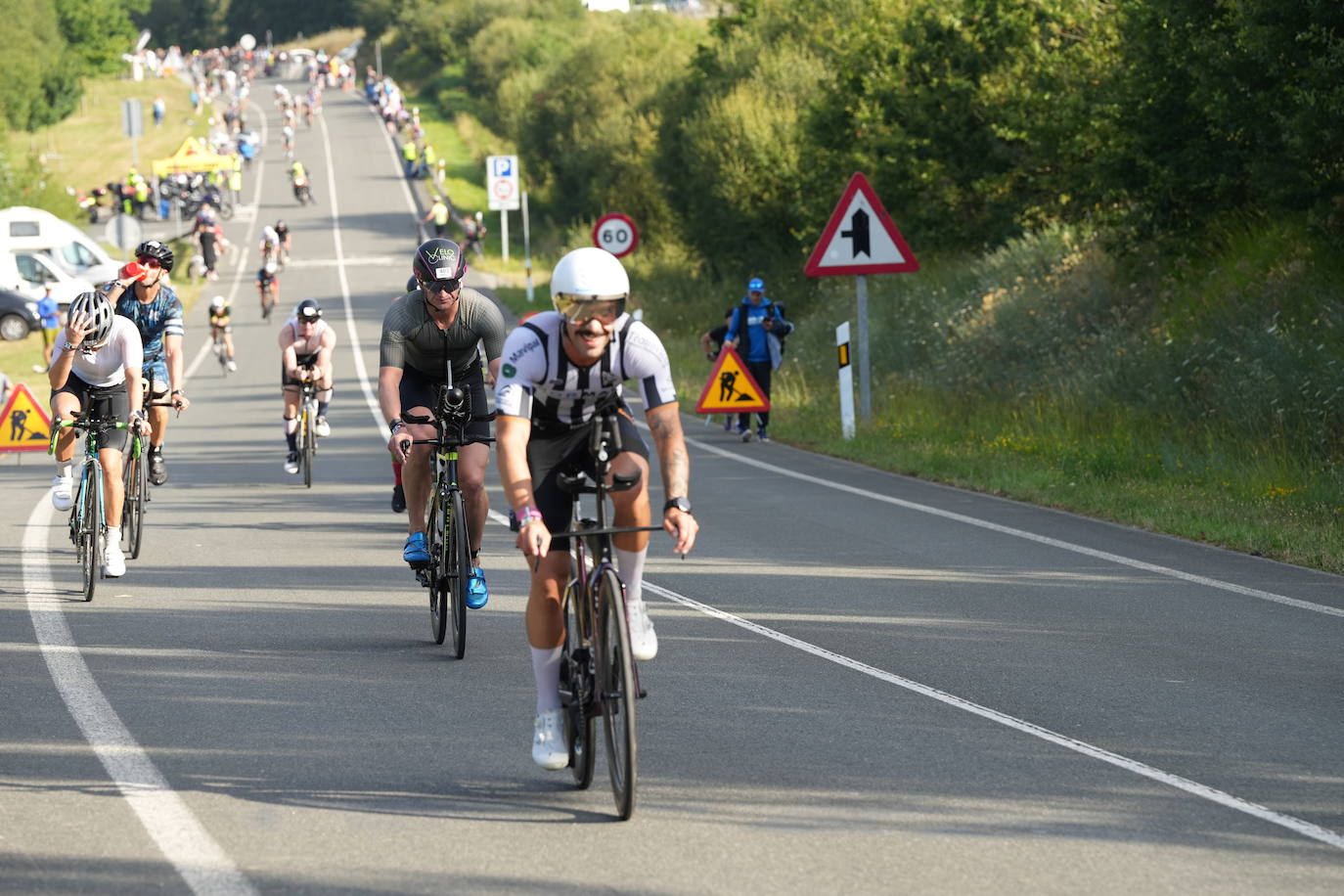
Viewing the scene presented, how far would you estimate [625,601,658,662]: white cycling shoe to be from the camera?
6.36 metres

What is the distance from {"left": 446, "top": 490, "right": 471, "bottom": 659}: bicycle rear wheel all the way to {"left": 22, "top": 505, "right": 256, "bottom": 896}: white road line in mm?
1716

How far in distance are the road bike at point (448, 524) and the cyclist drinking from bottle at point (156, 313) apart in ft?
13.3

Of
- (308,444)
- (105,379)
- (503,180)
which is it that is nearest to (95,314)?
(105,379)

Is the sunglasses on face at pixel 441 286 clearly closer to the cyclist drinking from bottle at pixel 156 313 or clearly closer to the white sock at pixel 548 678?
the white sock at pixel 548 678

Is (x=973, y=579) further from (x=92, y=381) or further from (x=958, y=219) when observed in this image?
(x=958, y=219)

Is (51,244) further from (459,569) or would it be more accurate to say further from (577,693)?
(577,693)

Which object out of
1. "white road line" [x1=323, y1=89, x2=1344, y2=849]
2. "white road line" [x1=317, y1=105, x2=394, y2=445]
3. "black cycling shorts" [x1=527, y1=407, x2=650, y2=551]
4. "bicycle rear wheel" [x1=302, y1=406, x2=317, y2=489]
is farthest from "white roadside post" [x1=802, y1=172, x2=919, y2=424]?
"black cycling shorts" [x1=527, y1=407, x2=650, y2=551]

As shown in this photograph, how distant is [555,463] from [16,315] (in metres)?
43.0

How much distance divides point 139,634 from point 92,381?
7.65 feet

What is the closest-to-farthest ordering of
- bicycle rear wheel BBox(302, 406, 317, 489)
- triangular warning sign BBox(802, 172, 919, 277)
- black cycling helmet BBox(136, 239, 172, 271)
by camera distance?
1. black cycling helmet BBox(136, 239, 172, 271)
2. bicycle rear wheel BBox(302, 406, 317, 489)
3. triangular warning sign BBox(802, 172, 919, 277)

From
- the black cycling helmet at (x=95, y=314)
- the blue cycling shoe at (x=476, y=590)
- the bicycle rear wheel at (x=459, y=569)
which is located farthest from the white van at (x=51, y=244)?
the blue cycling shoe at (x=476, y=590)

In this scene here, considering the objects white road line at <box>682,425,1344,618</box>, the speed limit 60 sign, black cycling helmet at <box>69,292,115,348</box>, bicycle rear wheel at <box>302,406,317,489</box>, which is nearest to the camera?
white road line at <box>682,425,1344,618</box>

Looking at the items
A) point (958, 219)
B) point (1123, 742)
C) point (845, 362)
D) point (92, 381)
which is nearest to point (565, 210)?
point (958, 219)

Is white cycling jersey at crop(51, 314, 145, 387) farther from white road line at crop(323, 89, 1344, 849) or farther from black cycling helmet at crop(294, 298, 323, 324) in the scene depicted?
black cycling helmet at crop(294, 298, 323, 324)
